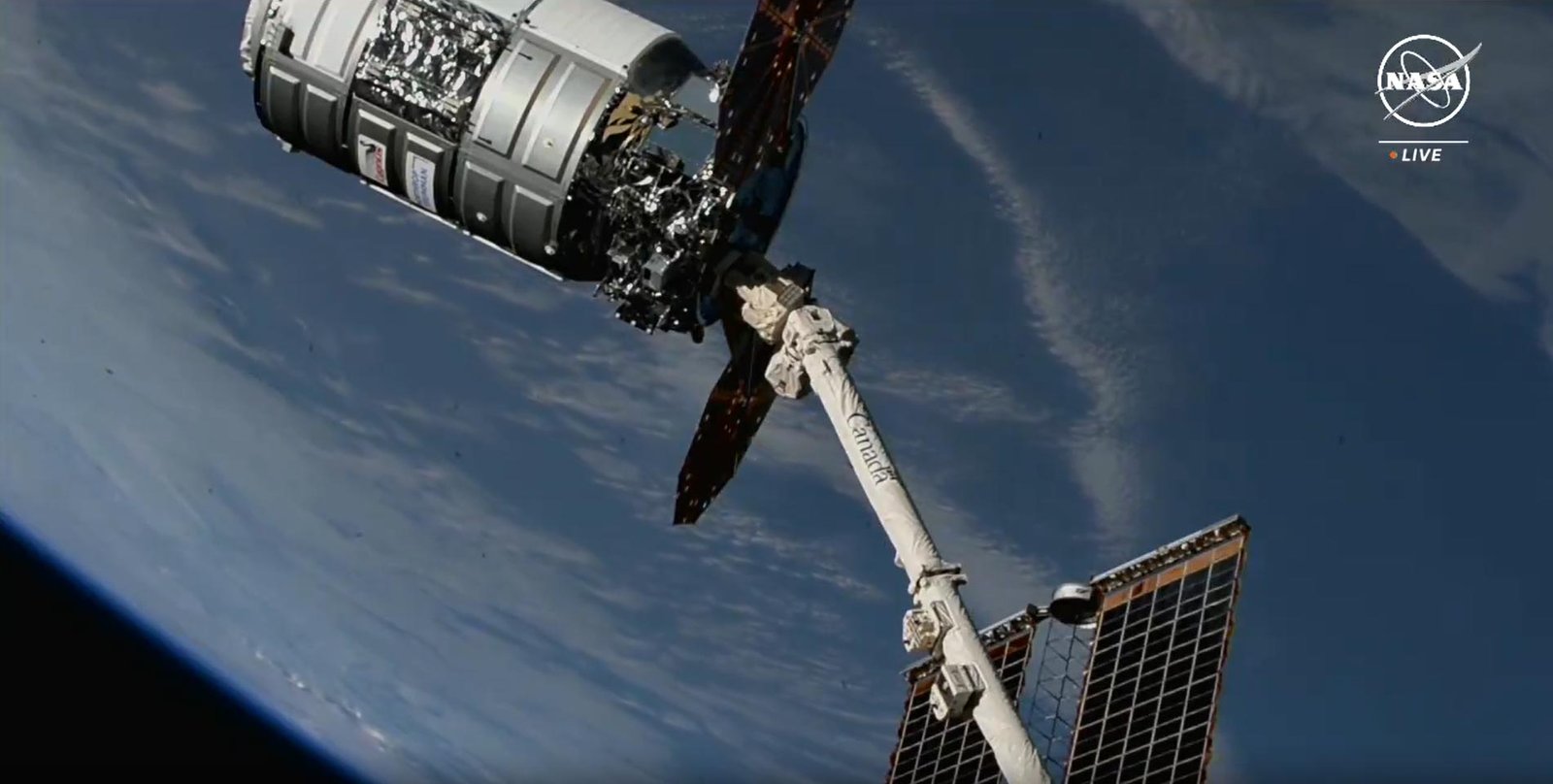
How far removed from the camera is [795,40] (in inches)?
862

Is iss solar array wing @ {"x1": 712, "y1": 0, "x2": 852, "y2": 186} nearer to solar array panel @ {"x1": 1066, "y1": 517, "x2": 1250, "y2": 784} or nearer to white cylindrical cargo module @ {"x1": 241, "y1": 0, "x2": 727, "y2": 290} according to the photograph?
white cylindrical cargo module @ {"x1": 241, "y1": 0, "x2": 727, "y2": 290}

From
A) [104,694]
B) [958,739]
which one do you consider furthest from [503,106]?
[104,694]

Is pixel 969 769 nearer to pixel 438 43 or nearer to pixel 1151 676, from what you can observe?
pixel 1151 676

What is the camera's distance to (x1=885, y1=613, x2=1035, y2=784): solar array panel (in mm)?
26828

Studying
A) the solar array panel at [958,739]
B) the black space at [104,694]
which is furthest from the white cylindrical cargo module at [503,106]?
the black space at [104,694]

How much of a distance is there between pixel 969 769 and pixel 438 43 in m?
15.6

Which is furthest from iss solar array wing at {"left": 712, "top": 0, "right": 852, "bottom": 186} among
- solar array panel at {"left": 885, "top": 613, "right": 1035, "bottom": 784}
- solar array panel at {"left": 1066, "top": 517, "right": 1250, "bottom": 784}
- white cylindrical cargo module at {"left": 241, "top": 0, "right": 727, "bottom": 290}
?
solar array panel at {"left": 885, "top": 613, "right": 1035, "bottom": 784}

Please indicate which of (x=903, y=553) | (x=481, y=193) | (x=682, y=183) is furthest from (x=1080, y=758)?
(x=481, y=193)

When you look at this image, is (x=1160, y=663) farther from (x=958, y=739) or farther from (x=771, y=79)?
(x=771, y=79)

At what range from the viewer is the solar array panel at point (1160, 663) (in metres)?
22.9

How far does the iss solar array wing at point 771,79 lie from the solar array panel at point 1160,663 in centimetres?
938

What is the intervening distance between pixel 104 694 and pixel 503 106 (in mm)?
45212

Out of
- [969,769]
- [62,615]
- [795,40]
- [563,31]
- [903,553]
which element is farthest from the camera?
[62,615]

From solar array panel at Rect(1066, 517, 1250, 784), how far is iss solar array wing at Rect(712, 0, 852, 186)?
9.38 meters
